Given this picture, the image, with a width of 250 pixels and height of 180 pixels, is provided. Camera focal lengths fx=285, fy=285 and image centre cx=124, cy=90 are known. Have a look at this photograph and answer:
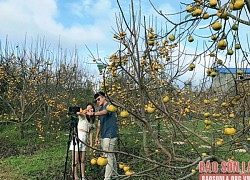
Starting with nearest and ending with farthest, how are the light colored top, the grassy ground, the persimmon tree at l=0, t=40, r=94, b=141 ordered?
1. the light colored top
2. the grassy ground
3. the persimmon tree at l=0, t=40, r=94, b=141

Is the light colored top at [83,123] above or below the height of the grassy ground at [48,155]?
above

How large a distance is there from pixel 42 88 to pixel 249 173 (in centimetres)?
589

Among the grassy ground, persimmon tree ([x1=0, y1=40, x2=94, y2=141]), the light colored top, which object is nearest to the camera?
the light colored top

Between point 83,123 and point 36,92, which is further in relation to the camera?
point 36,92

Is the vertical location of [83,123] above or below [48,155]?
above

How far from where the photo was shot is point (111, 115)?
3.45 m

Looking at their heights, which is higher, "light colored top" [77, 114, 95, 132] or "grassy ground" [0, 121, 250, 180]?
"light colored top" [77, 114, 95, 132]

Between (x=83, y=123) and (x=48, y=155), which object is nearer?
(x=83, y=123)

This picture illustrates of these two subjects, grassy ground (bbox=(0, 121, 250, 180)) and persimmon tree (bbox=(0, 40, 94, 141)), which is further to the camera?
persimmon tree (bbox=(0, 40, 94, 141))

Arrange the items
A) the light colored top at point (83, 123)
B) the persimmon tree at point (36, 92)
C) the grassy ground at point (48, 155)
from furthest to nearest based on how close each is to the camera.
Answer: the persimmon tree at point (36, 92)
the grassy ground at point (48, 155)
the light colored top at point (83, 123)

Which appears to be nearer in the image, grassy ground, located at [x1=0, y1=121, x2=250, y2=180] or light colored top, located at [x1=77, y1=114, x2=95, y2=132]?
light colored top, located at [x1=77, y1=114, x2=95, y2=132]

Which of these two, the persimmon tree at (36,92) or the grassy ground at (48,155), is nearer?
the grassy ground at (48,155)

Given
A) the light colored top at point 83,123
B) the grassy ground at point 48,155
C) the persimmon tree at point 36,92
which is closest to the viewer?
the light colored top at point 83,123

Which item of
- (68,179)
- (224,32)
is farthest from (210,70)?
(68,179)
